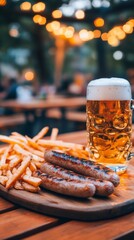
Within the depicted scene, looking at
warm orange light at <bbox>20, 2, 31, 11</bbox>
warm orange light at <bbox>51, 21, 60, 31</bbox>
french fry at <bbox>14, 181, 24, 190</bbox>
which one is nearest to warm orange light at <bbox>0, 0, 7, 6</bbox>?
warm orange light at <bbox>20, 2, 31, 11</bbox>

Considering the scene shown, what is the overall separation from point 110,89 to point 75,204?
549 mm

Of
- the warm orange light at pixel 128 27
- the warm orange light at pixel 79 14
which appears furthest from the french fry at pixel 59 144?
the warm orange light at pixel 128 27

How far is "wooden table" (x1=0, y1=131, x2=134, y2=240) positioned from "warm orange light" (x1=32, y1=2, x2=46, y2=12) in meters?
6.92

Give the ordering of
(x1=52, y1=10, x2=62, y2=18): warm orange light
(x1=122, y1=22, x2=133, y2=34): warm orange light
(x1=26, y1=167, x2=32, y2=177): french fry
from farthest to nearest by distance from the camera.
Answer: (x1=122, y1=22, x2=133, y2=34): warm orange light, (x1=52, y1=10, x2=62, y2=18): warm orange light, (x1=26, y1=167, x2=32, y2=177): french fry

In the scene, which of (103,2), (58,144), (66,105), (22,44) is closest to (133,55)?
(22,44)

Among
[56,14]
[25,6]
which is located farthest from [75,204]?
[56,14]

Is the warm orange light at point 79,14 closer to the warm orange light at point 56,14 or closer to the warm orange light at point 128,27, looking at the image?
the warm orange light at point 56,14

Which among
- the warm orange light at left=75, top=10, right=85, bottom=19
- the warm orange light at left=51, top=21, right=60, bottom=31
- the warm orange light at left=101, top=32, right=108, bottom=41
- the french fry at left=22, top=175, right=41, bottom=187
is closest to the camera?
the french fry at left=22, top=175, right=41, bottom=187

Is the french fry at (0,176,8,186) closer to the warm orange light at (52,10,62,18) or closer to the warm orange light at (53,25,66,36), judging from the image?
the warm orange light at (52,10,62,18)

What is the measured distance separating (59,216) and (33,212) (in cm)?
10

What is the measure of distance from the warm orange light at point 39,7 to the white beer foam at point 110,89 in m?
6.43

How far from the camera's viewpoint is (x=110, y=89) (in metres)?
1.47

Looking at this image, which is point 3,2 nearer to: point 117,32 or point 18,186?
point 117,32

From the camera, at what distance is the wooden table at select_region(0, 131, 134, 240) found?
0.97 m
